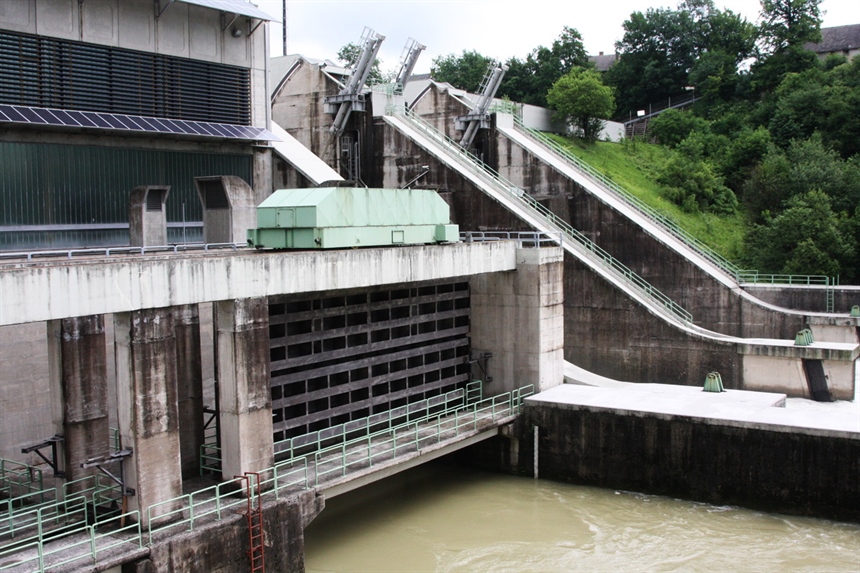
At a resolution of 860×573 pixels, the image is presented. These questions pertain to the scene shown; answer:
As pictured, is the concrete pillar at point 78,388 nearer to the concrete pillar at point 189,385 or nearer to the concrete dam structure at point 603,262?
the concrete pillar at point 189,385

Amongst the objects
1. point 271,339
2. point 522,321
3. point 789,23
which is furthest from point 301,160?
point 789,23

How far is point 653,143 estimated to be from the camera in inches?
2313

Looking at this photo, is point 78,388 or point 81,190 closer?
point 78,388

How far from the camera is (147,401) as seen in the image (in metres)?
15.7

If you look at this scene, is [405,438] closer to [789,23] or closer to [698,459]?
[698,459]

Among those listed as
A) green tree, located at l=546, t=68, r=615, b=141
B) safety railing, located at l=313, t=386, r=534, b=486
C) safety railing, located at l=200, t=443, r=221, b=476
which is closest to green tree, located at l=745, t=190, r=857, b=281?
safety railing, located at l=313, t=386, r=534, b=486

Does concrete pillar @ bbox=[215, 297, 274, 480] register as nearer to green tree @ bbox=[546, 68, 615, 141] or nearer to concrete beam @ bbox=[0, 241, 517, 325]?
concrete beam @ bbox=[0, 241, 517, 325]

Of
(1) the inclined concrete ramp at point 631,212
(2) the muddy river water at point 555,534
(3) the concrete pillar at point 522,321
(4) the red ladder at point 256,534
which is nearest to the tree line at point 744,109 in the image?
(1) the inclined concrete ramp at point 631,212

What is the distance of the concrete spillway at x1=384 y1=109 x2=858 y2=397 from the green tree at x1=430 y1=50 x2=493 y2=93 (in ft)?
103

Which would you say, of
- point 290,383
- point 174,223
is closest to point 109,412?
point 290,383

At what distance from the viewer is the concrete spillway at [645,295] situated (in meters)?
29.0

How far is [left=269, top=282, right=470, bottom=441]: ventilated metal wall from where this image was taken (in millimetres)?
20484

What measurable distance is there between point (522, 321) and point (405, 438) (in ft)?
19.0

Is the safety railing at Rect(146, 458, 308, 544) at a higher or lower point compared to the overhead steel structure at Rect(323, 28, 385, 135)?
lower
